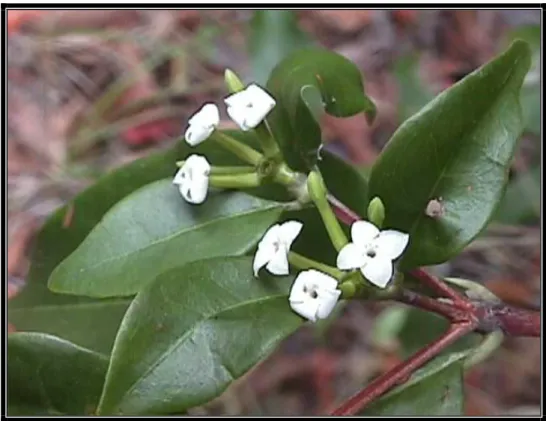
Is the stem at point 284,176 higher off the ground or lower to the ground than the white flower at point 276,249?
higher

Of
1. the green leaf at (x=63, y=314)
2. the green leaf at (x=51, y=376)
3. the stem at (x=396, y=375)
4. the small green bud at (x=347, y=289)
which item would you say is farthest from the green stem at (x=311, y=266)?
the green leaf at (x=63, y=314)

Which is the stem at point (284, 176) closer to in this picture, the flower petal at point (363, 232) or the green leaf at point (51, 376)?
the flower petal at point (363, 232)

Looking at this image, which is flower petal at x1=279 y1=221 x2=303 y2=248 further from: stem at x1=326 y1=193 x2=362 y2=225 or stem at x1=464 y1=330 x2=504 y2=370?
stem at x1=464 y1=330 x2=504 y2=370

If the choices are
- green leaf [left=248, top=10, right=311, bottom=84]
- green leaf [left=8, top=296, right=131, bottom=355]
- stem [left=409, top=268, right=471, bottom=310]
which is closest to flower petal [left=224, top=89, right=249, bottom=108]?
stem [left=409, top=268, right=471, bottom=310]

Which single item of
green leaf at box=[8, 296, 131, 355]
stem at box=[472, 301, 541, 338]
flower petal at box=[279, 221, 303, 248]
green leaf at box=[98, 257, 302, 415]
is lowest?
green leaf at box=[8, 296, 131, 355]

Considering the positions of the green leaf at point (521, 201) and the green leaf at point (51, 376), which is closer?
the green leaf at point (51, 376)

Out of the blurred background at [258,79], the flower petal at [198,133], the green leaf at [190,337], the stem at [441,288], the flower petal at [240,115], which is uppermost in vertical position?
the flower petal at [240,115]

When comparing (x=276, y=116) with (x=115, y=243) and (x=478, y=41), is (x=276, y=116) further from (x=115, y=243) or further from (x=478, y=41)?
(x=478, y=41)
